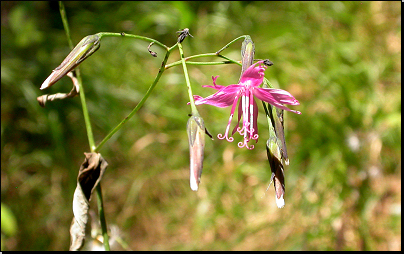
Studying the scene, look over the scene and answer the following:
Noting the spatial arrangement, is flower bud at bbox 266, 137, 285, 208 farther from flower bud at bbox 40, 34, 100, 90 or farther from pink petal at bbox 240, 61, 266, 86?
flower bud at bbox 40, 34, 100, 90

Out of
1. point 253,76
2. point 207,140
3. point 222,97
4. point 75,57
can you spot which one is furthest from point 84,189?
point 207,140

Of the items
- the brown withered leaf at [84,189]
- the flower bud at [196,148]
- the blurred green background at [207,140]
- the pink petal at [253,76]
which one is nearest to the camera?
the flower bud at [196,148]

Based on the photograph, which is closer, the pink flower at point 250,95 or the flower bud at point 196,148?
the flower bud at point 196,148

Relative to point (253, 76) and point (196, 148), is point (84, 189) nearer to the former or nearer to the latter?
point (196, 148)

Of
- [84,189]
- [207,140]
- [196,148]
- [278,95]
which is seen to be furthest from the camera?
[207,140]

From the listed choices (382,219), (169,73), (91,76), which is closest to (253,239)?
(382,219)

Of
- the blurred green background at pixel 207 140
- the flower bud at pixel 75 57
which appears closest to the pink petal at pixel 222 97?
the flower bud at pixel 75 57

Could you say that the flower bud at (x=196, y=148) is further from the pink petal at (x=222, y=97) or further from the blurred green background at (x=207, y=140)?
the blurred green background at (x=207, y=140)
